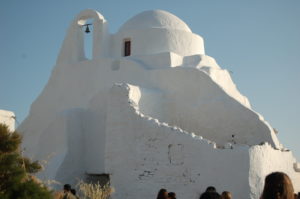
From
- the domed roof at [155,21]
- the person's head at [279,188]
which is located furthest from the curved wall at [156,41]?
the person's head at [279,188]

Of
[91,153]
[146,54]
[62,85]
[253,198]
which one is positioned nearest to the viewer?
[253,198]

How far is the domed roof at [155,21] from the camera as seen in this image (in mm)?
18328

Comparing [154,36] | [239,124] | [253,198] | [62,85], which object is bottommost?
[253,198]

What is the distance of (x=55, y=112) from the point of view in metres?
18.0

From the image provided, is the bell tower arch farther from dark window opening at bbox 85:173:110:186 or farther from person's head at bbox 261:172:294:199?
person's head at bbox 261:172:294:199

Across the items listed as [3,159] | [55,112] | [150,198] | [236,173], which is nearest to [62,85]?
[55,112]

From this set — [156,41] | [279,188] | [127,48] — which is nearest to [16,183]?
[279,188]

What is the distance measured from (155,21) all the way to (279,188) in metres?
15.6

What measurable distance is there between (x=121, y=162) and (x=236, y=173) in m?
3.64

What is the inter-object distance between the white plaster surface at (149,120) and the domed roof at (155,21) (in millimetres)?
44

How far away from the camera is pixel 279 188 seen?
11.0ft

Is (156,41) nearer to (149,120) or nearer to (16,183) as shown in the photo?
(149,120)

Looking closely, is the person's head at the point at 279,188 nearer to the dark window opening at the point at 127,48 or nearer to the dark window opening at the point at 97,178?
the dark window opening at the point at 97,178

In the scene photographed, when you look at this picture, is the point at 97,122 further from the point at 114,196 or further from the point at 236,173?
the point at 236,173
